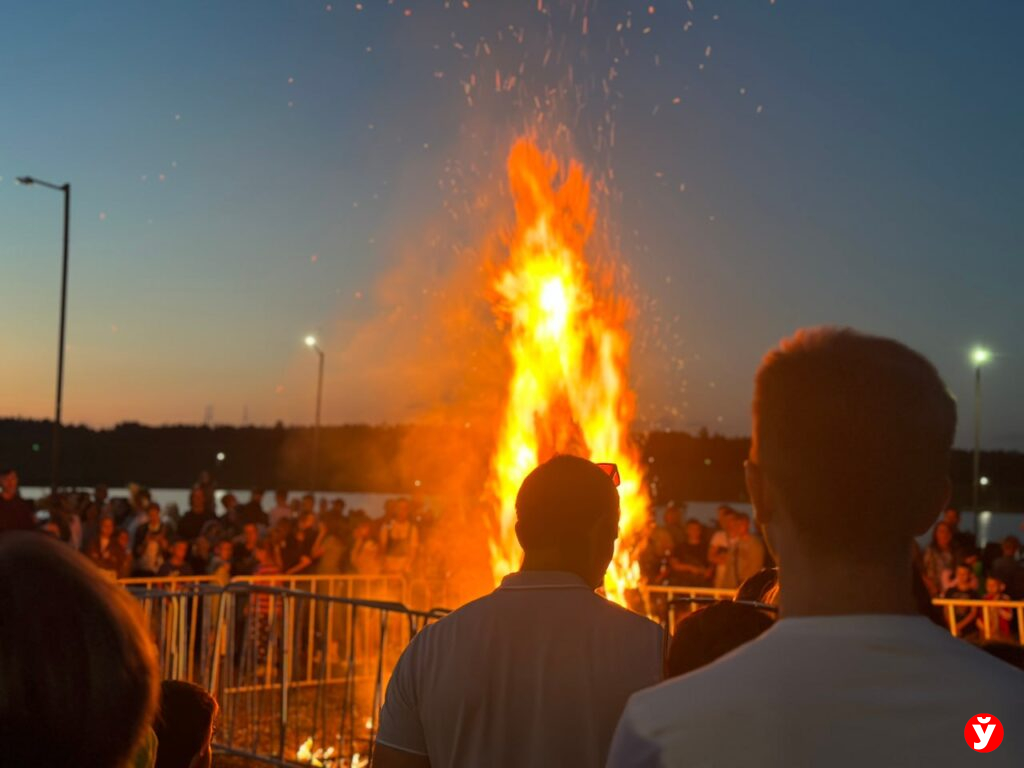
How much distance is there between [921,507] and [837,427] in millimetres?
179

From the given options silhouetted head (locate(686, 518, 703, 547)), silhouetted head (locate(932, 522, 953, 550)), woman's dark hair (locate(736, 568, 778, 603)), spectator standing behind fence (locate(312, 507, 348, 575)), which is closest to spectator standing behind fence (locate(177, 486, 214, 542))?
spectator standing behind fence (locate(312, 507, 348, 575))

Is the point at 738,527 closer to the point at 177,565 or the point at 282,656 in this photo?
the point at 282,656

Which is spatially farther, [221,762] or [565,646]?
[221,762]

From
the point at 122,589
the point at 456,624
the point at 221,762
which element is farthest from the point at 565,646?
the point at 221,762

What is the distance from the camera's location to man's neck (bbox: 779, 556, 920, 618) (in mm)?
1523

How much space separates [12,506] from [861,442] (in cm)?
1248

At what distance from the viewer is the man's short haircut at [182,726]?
3.14 m

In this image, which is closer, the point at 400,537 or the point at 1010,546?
the point at 1010,546

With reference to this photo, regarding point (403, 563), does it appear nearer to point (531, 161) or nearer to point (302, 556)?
point (302, 556)

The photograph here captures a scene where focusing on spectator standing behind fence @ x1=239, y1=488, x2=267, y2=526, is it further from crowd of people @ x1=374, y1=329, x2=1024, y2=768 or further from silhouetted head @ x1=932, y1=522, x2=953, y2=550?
crowd of people @ x1=374, y1=329, x2=1024, y2=768

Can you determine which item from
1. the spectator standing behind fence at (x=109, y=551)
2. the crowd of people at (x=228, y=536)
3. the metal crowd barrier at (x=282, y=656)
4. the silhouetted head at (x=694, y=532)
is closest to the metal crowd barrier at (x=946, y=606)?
the silhouetted head at (x=694, y=532)

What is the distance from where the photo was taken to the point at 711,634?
2691 millimetres

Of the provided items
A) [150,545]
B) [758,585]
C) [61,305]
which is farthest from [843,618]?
[61,305]

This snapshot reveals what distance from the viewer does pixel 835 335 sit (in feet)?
5.36
